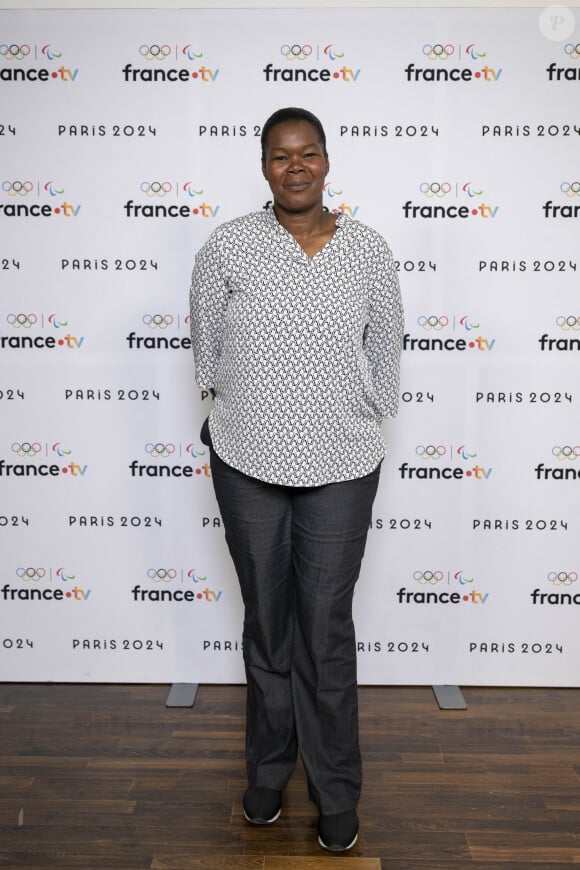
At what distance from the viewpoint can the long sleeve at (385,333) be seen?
5.97 ft

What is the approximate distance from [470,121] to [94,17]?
1.16 meters

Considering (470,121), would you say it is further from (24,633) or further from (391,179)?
(24,633)

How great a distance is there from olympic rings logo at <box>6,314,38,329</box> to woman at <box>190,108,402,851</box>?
0.81 metres

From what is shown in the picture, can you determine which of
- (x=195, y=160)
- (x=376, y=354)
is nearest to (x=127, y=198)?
(x=195, y=160)

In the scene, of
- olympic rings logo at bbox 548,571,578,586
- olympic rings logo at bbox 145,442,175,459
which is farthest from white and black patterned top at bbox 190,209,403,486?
olympic rings logo at bbox 548,571,578,586

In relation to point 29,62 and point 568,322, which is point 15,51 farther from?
point 568,322

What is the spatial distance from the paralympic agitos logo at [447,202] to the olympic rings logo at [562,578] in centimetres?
116

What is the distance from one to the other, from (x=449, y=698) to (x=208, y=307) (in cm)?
152

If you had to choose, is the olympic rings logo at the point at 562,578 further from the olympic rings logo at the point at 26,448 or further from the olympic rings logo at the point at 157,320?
the olympic rings logo at the point at 26,448

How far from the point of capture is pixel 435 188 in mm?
2418

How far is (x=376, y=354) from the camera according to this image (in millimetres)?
1926

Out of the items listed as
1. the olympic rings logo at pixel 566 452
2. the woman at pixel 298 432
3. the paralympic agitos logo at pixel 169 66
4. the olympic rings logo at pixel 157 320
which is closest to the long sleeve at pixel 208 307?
the woman at pixel 298 432

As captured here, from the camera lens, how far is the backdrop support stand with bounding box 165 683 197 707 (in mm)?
2541

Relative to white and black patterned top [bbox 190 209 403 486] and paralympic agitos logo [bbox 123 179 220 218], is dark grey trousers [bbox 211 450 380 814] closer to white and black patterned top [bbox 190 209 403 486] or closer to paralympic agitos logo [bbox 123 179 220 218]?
white and black patterned top [bbox 190 209 403 486]
